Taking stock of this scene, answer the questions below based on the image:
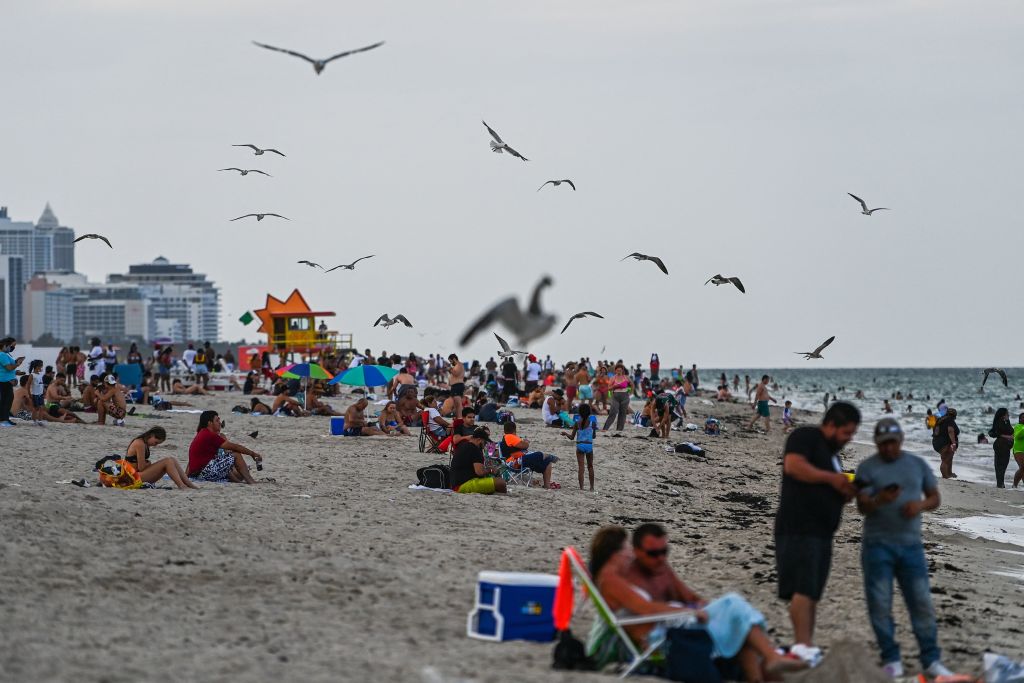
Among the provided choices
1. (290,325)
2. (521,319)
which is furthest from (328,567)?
(290,325)

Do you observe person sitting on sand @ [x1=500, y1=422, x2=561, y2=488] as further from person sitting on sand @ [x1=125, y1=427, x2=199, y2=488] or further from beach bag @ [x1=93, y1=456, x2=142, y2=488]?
beach bag @ [x1=93, y1=456, x2=142, y2=488]

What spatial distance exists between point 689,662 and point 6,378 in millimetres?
14515

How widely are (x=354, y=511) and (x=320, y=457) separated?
5.38 m

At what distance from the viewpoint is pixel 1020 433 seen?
1992cm

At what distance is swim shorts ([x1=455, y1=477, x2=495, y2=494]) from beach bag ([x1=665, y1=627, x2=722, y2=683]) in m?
7.17

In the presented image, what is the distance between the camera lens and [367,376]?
20906 millimetres

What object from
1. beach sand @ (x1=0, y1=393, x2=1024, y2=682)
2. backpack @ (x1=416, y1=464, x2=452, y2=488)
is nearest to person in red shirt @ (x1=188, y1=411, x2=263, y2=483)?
beach sand @ (x1=0, y1=393, x2=1024, y2=682)

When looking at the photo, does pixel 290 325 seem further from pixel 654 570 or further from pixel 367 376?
pixel 654 570

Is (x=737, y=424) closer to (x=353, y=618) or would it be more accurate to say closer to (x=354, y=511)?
(x=354, y=511)

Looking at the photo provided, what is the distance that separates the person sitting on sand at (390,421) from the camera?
2031cm

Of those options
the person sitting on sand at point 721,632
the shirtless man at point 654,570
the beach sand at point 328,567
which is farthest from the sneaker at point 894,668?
the shirtless man at point 654,570

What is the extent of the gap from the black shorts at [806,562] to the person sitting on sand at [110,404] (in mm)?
15538

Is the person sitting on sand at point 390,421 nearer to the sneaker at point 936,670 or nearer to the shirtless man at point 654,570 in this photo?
the shirtless man at point 654,570

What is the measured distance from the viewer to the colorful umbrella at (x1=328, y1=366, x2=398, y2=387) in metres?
20.8
